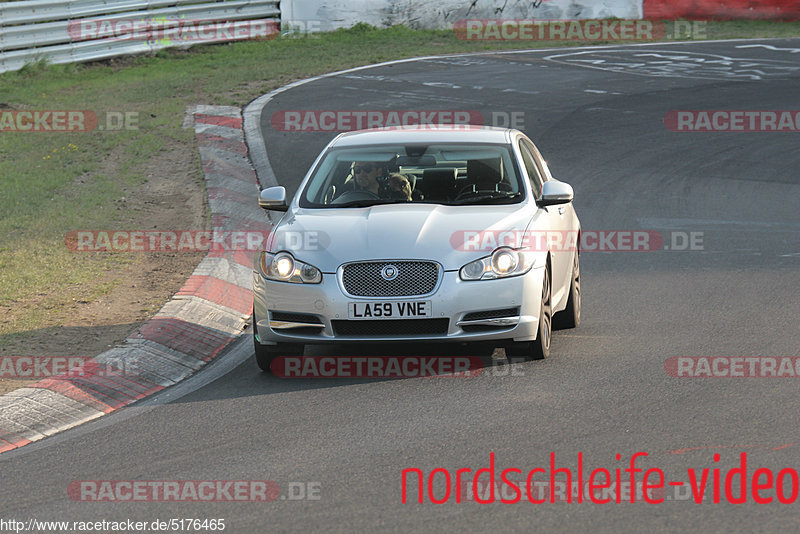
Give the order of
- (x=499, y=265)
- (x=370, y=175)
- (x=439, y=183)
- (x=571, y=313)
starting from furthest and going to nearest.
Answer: (x=571, y=313) < (x=370, y=175) < (x=439, y=183) < (x=499, y=265)

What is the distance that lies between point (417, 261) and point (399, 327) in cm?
45

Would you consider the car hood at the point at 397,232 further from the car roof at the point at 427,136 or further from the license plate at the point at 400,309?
Result: the car roof at the point at 427,136

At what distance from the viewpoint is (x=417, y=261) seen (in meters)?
7.85

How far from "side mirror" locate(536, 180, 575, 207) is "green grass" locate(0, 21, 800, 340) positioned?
4.04 metres

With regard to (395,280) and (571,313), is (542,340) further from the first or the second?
(571,313)

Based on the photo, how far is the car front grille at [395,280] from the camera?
7.81 m

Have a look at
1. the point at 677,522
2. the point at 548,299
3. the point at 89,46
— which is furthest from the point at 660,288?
the point at 89,46

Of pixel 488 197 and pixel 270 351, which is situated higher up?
pixel 488 197

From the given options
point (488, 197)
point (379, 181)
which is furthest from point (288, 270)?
point (488, 197)

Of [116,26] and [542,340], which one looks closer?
[542,340]

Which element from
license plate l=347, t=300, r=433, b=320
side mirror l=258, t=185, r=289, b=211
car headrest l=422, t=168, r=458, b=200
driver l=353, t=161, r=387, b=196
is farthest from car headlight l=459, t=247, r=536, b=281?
side mirror l=258, t=185, r=289, b=211

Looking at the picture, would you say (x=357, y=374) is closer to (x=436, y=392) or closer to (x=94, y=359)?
(x=436, y=392)

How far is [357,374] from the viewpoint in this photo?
8.04m

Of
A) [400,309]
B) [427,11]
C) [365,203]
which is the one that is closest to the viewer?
[400,309]
